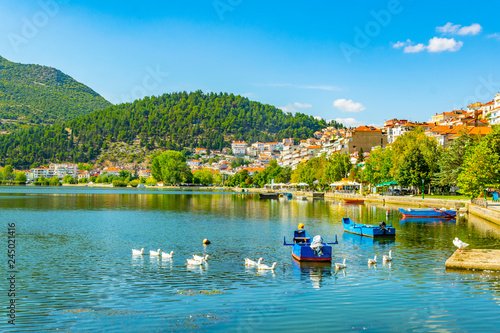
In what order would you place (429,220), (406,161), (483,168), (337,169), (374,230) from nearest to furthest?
1. (374,230)
2. (483,168)
3. (429,220)
4. (406,161)
5. (337,169)

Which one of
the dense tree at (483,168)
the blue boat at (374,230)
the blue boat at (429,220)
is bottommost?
the blue boat at (429,220)

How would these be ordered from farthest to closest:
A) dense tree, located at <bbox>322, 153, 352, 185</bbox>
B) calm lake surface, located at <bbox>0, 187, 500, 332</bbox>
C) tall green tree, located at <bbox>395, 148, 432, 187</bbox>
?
dense tree, located at <bbox>322, 153, 352, 185</bbox>
tall green tree, located at <bbox>395, 148, 432, 187</bbox>
calm lake surface, located at <bbox>0, 187, 500, 332</bbox>

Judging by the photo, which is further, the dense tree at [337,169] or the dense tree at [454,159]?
the dense tree at [337,169]

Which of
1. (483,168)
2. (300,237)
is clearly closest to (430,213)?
(483,168)

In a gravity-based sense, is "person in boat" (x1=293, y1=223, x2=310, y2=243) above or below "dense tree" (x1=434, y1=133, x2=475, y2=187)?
below

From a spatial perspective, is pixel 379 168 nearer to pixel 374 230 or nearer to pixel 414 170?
pixel 414 170

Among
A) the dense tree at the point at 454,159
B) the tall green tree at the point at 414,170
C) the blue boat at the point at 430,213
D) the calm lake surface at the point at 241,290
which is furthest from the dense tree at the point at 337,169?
the calm lake surface at the point at 241,290

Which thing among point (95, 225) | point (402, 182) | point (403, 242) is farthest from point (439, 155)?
point (95, 225)

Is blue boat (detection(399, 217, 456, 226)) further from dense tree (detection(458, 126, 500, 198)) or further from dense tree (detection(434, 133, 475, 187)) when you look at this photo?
dense tree (detection(434, 133, 475, 187))

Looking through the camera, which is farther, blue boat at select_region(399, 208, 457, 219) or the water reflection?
blue boat at select_region(399, 208, 457, 219)

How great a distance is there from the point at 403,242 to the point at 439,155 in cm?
5466

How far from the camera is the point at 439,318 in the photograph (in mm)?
15109

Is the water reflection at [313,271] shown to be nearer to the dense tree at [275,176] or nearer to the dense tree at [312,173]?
the dense tree at [312,173]

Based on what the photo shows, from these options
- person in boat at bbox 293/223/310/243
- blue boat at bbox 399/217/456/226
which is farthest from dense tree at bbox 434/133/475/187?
person in boat at bbox 293/223/310/243
